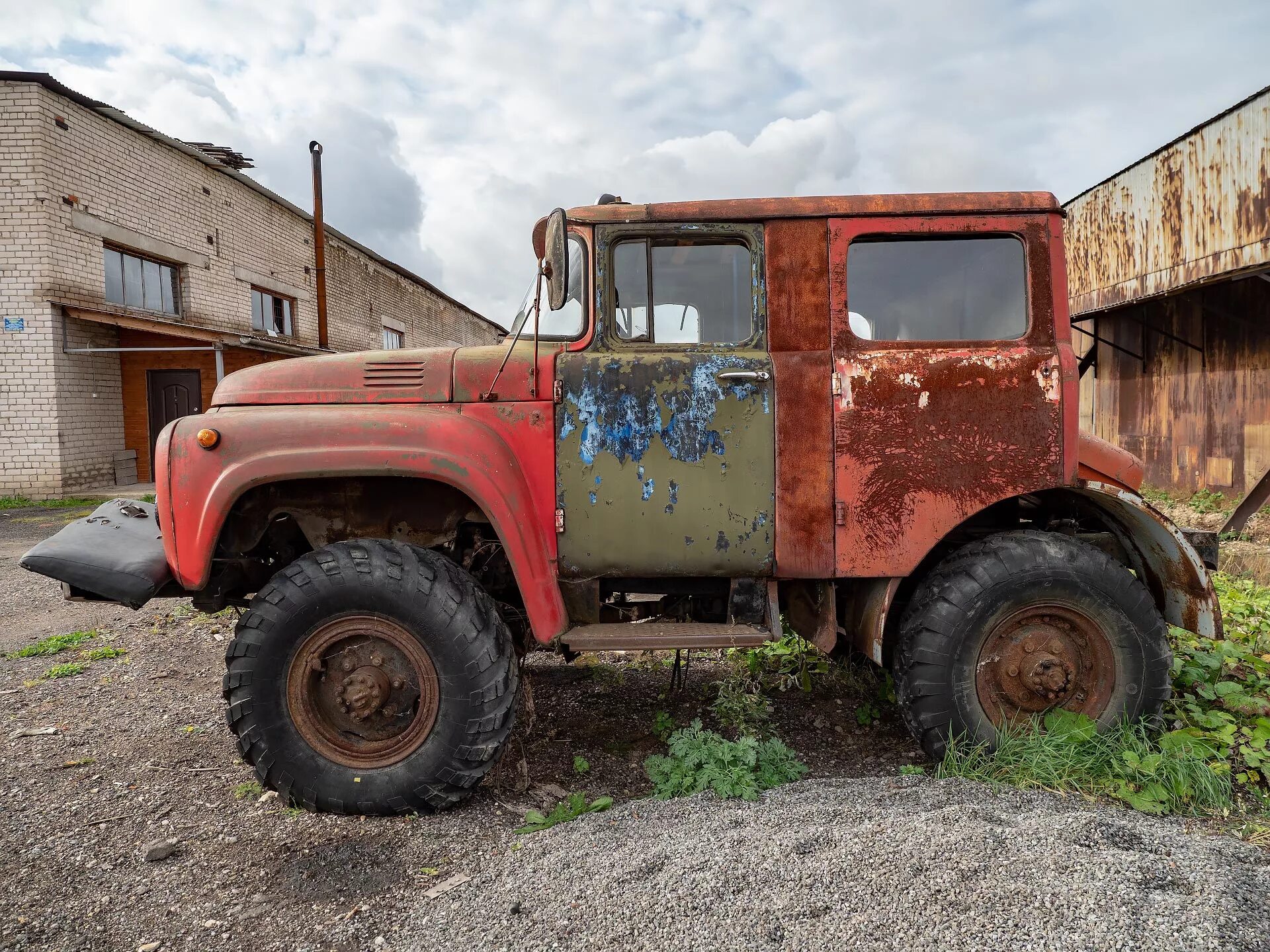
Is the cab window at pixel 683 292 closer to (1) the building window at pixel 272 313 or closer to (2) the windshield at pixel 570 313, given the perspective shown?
(2) the windshield at pixel 570 313

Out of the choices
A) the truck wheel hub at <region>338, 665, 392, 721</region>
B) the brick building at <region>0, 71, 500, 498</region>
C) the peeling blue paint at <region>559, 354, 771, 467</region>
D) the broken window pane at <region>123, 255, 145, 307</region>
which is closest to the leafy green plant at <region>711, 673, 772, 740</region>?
the peeling blue paint at <region>559, 354, 771, 467</region>

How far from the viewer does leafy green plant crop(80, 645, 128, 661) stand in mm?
4883

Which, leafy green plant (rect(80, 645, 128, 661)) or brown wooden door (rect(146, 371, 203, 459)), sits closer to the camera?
leafy green plant (rect(80, 645, 128, 661))

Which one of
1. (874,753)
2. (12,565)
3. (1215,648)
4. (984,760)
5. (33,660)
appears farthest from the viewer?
(12,565)

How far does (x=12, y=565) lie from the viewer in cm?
763

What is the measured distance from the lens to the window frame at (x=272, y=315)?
16797 mm

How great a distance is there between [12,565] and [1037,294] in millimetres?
9396

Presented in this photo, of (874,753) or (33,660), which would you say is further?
(33,660)

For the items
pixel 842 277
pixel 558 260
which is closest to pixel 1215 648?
pixel 842 277

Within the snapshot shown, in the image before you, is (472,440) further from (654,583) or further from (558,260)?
(654,583)

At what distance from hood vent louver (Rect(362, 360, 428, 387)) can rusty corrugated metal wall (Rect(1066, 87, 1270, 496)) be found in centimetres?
857

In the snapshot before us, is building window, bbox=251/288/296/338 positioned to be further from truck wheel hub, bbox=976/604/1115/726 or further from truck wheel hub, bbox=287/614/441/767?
truck wheel hub, bbox=976/604/1115/726

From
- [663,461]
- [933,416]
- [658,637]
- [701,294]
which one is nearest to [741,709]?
[658,637]

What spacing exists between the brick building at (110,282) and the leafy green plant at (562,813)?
9214mm
